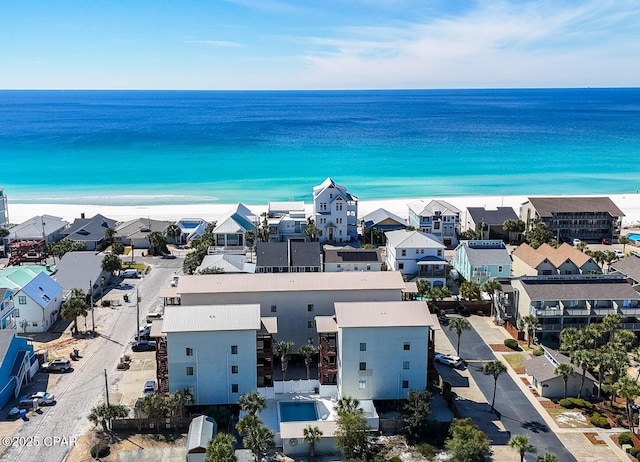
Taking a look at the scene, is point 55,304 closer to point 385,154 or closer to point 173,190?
point 173,190

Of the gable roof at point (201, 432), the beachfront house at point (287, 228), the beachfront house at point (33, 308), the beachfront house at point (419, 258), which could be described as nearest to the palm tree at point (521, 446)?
the gable roof at point (201, 432)

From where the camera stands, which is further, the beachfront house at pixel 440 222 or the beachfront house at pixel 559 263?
the beachfront house at pixel 440 222

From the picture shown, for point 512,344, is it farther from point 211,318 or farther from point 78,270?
point 78,270

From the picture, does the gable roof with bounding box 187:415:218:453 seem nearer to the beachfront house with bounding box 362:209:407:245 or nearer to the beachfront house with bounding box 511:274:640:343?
the beachfront house with bounding box 511:274:640:343

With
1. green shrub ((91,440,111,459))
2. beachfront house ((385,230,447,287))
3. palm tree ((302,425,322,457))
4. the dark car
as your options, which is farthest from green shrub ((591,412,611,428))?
the dark car

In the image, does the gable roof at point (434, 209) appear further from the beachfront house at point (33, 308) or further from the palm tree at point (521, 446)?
the palm tree at point (521, 446)
